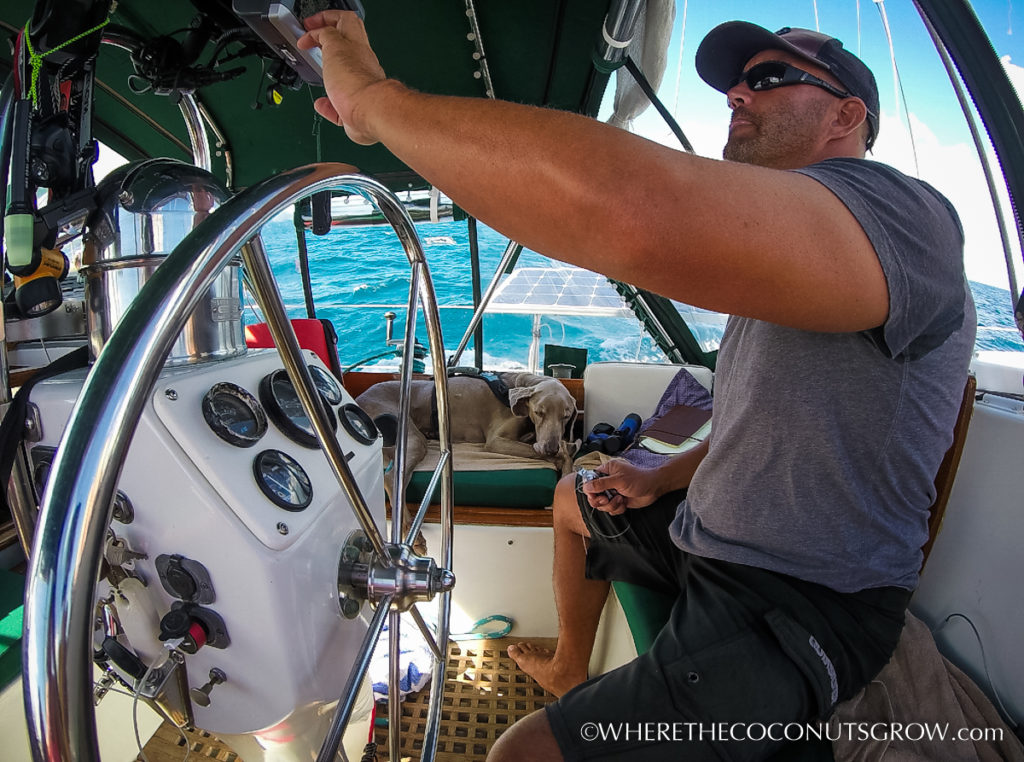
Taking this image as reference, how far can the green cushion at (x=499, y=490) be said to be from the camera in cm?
192

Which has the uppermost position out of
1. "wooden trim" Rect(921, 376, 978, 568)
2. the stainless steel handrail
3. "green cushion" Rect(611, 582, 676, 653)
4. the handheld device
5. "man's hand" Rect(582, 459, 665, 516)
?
the handheld device

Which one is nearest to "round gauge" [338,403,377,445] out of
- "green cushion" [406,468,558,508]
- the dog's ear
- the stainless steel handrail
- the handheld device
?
the handheld device

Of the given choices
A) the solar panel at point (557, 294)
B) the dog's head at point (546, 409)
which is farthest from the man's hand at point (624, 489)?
the solar panel at point (557, 294)

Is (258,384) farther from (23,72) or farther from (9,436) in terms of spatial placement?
(23,72)

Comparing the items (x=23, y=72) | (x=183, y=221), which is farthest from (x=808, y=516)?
(x=23, y=72)

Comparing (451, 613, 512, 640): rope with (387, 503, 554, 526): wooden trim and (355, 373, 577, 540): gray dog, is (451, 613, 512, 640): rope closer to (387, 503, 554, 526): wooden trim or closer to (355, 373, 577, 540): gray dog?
(387, 503, 554, 526): wooden trim

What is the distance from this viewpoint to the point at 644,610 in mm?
1098

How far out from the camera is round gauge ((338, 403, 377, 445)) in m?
0.73

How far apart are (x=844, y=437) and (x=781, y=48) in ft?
2.11

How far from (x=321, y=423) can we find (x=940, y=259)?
26.9 inches

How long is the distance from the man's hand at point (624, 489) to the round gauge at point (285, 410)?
2.43 feet

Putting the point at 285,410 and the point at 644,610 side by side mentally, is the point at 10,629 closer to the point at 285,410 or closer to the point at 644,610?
the point at 285,410

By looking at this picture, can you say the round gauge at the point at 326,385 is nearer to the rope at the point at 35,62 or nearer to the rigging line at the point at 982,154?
the rope at the point at 35,62

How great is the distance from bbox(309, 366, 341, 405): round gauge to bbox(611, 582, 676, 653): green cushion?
714 millimetres
